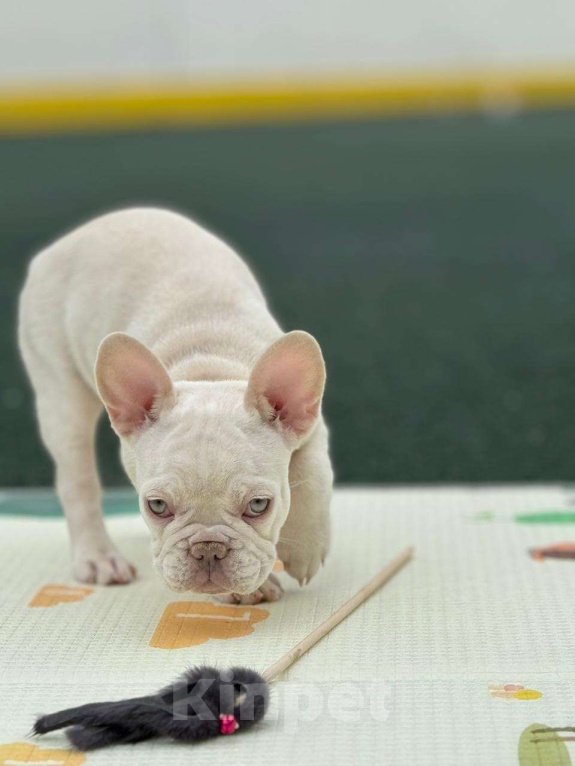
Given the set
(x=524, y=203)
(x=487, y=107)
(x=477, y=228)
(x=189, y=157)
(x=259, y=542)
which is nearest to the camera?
(x=259, y=542)

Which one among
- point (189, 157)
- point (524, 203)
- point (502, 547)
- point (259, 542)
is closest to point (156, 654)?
point (259, 542)

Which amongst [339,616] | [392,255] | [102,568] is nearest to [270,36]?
[392,255]

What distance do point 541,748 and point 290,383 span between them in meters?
0.80

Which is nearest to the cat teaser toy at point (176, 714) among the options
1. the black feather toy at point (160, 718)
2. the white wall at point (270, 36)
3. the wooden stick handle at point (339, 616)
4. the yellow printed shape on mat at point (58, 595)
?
the black feather toy at point (160, 718)

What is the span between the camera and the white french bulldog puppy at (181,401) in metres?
2.33

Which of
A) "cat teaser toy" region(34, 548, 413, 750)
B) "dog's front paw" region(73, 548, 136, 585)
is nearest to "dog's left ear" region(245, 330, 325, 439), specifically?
"cat teaser toy" region(34, 548, 413, 750)

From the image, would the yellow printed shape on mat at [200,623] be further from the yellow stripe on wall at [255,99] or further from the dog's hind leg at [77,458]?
the yellow stripe on wall at [255,99]

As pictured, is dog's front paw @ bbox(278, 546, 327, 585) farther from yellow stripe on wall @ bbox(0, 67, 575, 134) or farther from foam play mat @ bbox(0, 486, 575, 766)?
yellow stripe on wall @ bbox(0, 67, 575, 134)

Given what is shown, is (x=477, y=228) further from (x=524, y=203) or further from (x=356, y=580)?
(x=356, y=580)

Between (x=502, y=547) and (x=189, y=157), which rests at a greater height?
(x=189, y=157)

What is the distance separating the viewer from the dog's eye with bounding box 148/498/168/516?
92.4 inches

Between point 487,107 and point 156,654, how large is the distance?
1141 cm

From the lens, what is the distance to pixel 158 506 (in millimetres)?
2355

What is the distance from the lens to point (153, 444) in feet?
7.88
